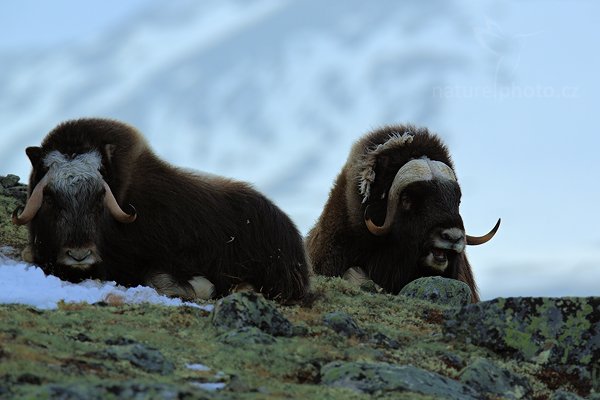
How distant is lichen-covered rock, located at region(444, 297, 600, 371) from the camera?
6508mm

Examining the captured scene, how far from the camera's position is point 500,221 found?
11.3 metres

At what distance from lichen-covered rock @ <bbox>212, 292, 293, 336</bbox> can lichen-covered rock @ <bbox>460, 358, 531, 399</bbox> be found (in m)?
1.05

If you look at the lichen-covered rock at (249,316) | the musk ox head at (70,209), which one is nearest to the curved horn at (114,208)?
the musk ox head at (70,209)

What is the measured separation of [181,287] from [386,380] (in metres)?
3.26

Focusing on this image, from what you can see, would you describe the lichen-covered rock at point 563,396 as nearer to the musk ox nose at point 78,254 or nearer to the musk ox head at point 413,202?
the musk ox nose at point 78,254

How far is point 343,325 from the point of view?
6332mm

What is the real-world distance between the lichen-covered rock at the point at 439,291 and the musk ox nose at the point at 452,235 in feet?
2.09

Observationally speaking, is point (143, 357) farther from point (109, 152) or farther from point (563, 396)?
point (109, 152)

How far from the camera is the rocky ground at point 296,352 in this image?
452cm

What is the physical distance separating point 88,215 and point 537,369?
11.3ft

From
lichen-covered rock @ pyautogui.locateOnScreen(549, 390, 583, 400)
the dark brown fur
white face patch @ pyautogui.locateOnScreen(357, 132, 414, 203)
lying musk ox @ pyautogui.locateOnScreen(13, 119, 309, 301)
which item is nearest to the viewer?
lichen-covered rock @ pyautogui.locateOnScreen(549, 390, 583, 400)

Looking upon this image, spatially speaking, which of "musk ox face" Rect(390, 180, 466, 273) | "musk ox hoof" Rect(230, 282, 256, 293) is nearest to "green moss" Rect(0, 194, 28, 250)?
"musk ox hoof" Rect(230, 282, 256, 293)

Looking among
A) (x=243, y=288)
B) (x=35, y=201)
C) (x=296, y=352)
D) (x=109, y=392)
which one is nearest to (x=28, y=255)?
(x=35, y=201)

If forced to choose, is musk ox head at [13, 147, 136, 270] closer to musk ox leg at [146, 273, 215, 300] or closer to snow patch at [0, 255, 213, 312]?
snow patch at [0, 255, 213, 312]
